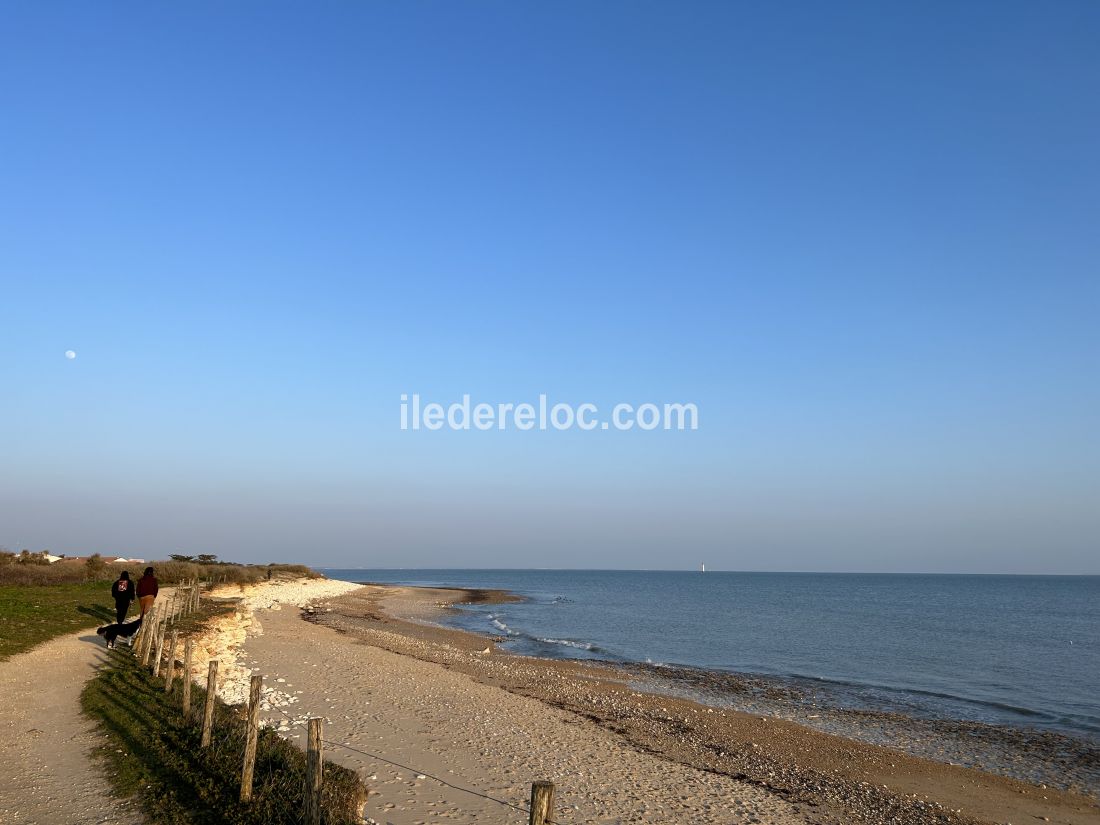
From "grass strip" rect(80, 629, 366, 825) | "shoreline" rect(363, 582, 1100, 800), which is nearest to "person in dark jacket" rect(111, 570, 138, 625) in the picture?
"grass strip" rect(80, 629, 366, 825)

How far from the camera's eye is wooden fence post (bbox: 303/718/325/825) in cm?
967

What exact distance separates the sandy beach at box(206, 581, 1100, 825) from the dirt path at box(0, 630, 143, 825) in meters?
3.62

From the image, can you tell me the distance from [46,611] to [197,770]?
26.8 meters

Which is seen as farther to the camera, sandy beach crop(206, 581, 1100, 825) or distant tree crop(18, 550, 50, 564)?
distant tree crop(18, 550, 50, 564)

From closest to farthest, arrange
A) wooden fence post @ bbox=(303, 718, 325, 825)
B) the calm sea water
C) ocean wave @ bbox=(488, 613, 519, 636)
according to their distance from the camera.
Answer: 1. wooden fence post @ bbox=(303, 718, 325, 825)
2. the calm sea water
3. ocean wave @ bbox=(488, 613, 519, 636)

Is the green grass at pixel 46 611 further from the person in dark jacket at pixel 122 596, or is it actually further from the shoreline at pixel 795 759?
the shoreline at pixel 795 759

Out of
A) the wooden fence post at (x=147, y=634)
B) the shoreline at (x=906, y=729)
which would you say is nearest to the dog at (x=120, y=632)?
the wooden fence post at (x=147, y=634)

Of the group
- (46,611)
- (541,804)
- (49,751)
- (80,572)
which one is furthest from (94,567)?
(541,804)

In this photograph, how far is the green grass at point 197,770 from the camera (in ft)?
33.6

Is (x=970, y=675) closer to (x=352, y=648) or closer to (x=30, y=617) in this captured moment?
(x=352, y=648)

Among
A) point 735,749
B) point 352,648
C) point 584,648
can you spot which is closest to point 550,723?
point 735,749

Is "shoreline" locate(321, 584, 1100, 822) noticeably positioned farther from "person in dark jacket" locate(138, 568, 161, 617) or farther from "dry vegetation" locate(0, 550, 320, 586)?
"dry vegetation" locate(0, 550, 320, 586)

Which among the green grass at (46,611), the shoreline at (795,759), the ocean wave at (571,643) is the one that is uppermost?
the green grass at (46,611)

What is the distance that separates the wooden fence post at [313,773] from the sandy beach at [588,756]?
1.70 m
